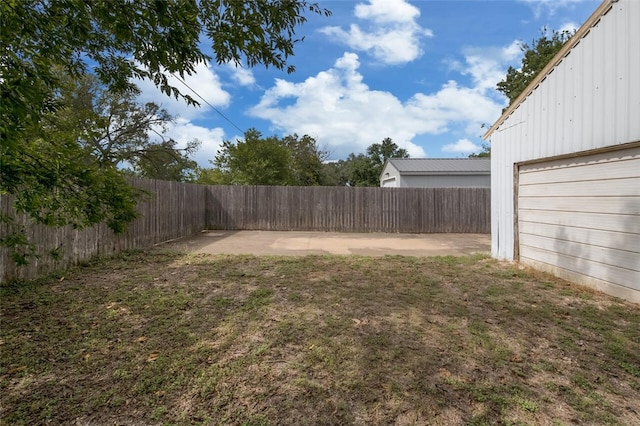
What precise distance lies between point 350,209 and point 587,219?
→ 7.75m

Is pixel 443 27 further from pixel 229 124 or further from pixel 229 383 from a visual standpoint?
pixel 229 124

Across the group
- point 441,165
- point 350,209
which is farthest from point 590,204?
point 441,165

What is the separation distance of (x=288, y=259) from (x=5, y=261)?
4.12m

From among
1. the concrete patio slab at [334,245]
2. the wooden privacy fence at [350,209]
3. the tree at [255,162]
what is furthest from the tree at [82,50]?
the tree at [255,162]

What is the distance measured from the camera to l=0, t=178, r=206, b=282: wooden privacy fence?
418 cm

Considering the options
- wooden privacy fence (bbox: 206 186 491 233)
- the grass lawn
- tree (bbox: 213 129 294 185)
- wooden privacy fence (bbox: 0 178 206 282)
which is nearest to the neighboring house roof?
the grass lawn

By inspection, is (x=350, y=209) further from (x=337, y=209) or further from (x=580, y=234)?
(x=580, y=234)

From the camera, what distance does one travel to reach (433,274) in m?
5.22

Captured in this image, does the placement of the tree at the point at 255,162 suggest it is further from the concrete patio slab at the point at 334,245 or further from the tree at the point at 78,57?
the tree at the point at 78,57

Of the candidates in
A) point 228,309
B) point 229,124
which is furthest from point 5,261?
point 229,124

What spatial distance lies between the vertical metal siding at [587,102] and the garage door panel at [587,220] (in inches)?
20.6

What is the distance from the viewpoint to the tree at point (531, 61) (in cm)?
1886

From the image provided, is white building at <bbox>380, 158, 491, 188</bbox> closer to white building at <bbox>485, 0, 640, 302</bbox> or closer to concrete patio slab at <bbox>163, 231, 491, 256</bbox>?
concrete patio slab at <bbox>163, 231, 491, 256</bbox>

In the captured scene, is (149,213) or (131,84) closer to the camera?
(131,84)
